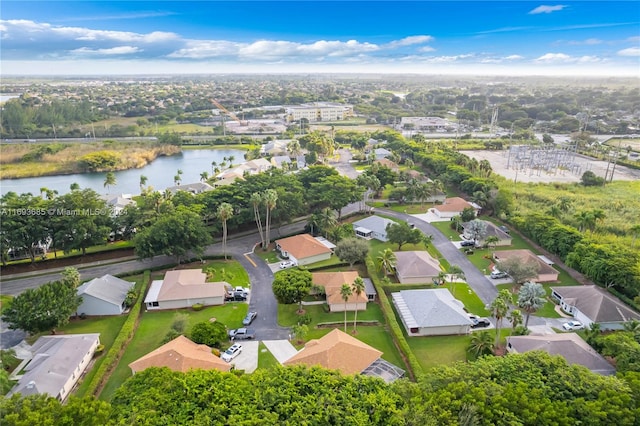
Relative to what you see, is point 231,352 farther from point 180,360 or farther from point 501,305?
point 501,305

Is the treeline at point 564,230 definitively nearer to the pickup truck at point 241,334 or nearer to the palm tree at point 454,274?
the palm tree at point 454,274

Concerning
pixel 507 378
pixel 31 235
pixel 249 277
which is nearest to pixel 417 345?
pixel 507 378

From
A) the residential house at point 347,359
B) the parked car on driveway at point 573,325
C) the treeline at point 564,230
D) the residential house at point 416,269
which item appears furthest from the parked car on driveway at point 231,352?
the treeline at point 564,230

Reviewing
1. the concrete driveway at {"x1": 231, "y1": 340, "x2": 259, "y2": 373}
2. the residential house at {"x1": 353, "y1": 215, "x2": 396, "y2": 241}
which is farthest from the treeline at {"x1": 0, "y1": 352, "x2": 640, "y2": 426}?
the residential house at {"x1": 353, "y1": 215, "x2": 396, "y2": 241}

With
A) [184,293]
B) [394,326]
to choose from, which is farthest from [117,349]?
[394,326]

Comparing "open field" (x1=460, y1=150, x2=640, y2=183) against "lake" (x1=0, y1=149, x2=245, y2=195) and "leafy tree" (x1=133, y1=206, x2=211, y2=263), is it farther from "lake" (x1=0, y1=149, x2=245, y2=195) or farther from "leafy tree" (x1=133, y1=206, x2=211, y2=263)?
"lake" (x1=0, y1=149, x2=245, y2=195)

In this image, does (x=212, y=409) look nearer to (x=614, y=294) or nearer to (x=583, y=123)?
(x=614, y=294)
